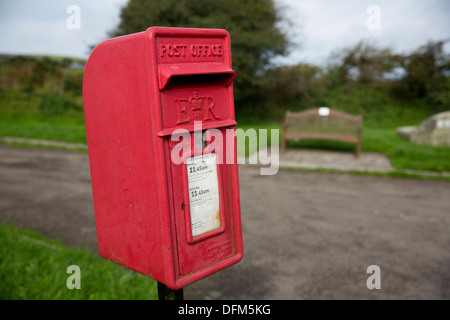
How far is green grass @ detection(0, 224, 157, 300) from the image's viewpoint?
112 inches

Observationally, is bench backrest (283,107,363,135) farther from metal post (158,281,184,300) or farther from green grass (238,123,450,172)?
metal post (158,281,184,300)

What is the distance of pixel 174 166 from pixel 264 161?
7417mm

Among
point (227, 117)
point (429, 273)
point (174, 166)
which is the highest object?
point (227, 117)

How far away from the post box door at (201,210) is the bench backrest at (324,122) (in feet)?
25.5

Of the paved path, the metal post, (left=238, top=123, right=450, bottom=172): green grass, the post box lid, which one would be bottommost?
the paved path

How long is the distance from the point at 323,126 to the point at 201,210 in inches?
323

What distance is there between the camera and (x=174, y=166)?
1.48m

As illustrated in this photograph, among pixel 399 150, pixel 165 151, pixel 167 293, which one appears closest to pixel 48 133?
pixel 399 150

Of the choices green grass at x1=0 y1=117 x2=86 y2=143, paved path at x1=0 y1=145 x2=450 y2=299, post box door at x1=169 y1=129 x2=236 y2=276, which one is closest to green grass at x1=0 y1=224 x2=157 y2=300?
paved path at x1=0 y1=145 x2=450 y2=299

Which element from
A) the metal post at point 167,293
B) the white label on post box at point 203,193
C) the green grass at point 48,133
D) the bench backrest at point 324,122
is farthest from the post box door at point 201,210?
the green grass at point 48,133

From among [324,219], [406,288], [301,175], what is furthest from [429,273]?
[301,175]

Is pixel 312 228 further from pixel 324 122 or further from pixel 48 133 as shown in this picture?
pixel 48 133

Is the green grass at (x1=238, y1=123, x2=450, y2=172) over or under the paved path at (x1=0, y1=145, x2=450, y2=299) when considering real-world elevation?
over

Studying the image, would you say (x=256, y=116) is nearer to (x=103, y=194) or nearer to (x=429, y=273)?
(x=429, y=273)
